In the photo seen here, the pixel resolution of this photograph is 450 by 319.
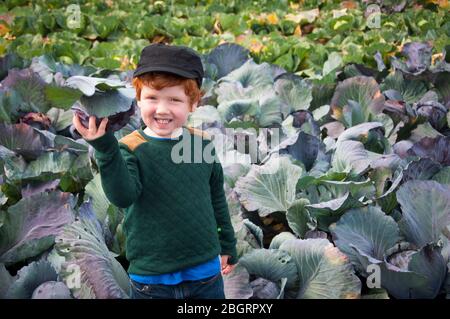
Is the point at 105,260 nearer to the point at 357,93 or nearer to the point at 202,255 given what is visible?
the point at 202,255

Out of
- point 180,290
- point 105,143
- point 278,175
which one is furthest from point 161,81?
point 278,175

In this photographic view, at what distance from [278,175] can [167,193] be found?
0.67 metres

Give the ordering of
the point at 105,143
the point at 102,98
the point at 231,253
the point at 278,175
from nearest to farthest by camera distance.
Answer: the point at 105,143 < the point at 231,253 < the point at 278,175 < the point at 102,98

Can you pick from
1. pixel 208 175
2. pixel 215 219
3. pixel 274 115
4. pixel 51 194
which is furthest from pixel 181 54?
pixel 274 115

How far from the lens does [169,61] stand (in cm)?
123

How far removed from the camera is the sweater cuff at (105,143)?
111 centimetres

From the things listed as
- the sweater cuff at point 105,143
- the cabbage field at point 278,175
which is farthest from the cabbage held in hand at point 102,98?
the sweater cuff at point 105,143

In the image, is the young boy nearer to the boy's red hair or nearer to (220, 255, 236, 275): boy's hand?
the boy's red hair

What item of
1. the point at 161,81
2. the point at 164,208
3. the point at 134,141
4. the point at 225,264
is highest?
the point at 161,81

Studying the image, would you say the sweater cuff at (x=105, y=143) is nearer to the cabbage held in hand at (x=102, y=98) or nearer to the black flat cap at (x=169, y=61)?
the black flat cap at (x=169, y=61)

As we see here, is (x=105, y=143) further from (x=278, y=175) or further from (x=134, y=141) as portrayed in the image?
(x=278, y=175)

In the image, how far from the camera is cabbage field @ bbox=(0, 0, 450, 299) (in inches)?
63.7

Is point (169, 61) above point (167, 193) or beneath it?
above

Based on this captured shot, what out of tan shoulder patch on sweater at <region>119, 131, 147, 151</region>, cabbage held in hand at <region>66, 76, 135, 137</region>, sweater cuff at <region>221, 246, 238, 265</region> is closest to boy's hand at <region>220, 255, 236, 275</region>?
sweater cuff at <region>221, 246, 238, 265</region>
